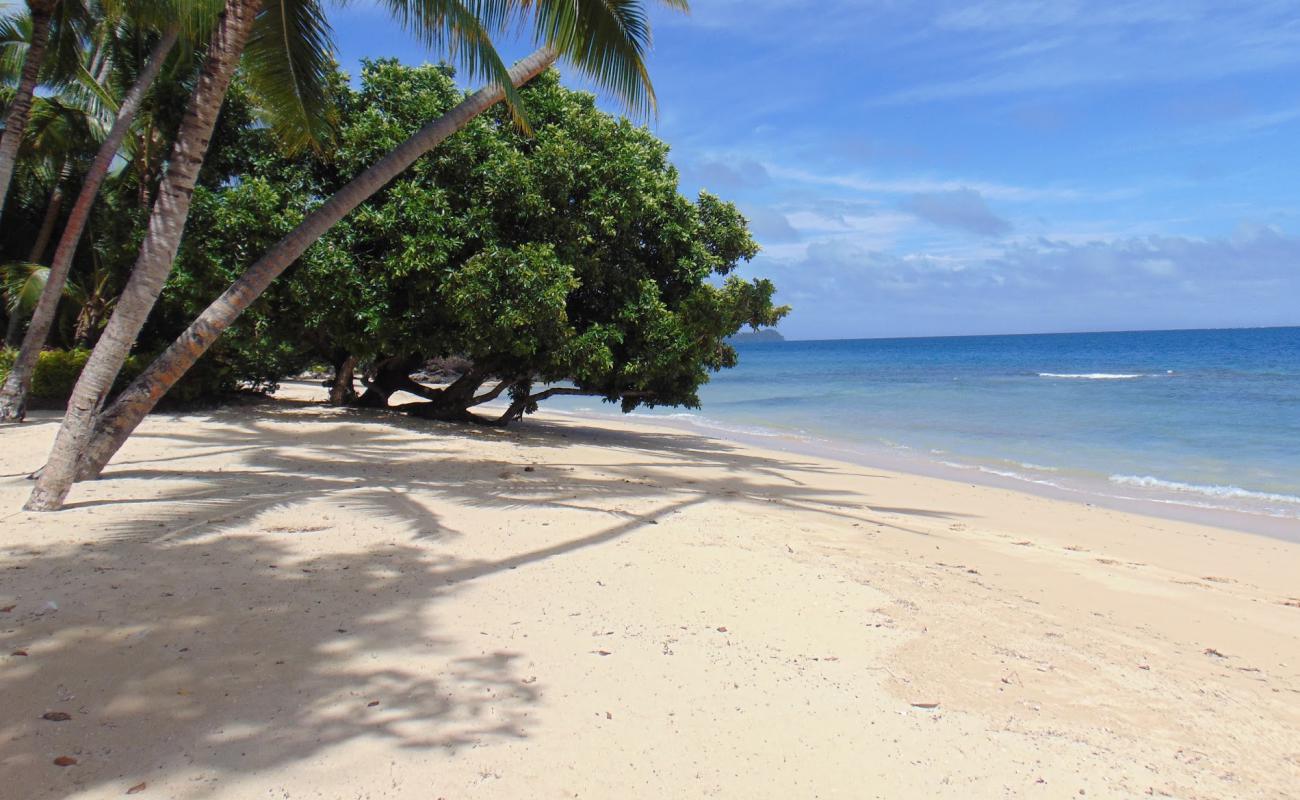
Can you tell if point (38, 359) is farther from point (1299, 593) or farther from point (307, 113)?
point (1299, 593)

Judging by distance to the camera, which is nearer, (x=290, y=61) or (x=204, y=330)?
(x=204, y=330)

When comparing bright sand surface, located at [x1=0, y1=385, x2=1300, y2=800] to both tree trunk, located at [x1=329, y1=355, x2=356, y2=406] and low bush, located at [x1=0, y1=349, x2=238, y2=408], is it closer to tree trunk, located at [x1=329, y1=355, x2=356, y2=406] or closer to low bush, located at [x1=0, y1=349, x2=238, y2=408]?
low bush, located at [x1=0, y1=349, x2=238, y2=408]

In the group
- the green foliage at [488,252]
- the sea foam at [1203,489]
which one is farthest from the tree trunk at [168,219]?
the sea foam at [1203,489]

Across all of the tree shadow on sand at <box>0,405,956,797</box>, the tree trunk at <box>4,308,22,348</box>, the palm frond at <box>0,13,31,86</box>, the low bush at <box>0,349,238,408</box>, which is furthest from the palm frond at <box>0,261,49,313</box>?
the tree shadow on sand at <box>0,405,956,797</box>

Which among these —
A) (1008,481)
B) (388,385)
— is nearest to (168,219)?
(388,385)

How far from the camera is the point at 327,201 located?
706cm

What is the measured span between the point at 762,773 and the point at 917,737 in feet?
2.54

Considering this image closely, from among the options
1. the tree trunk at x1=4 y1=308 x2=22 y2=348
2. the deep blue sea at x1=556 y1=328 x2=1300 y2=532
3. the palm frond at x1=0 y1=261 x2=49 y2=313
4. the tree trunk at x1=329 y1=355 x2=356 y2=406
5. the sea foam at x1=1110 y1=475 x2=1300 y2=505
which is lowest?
the sea foam at x1=1110 y1=475 x2=1300 y2=505

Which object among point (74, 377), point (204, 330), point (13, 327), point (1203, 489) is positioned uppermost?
point (13, 327)

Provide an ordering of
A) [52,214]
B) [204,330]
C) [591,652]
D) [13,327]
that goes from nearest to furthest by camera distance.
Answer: [591,652] < [204,330] < [13,327] < [52,214]

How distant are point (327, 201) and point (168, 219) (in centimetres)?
131

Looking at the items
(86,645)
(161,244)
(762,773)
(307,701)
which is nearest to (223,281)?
(161,244)

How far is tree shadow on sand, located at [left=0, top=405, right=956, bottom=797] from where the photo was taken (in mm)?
2918

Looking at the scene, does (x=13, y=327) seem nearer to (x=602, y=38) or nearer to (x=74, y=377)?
(x=74, y=377)
